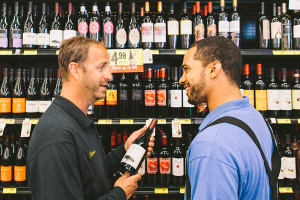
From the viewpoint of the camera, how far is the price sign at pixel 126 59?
2.15m

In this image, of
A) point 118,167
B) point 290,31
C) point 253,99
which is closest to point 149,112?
point 118,167

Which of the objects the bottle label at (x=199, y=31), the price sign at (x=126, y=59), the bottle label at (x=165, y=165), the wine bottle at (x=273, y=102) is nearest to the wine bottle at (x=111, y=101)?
the price sign at (x=126, y=59)

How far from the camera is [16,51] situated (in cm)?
214

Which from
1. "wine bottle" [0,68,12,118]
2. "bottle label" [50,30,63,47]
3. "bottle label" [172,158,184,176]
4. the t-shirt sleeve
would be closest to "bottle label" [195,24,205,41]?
"bottle label" [172,158,184,176]

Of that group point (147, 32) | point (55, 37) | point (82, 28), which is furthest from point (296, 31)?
point (55, 37)

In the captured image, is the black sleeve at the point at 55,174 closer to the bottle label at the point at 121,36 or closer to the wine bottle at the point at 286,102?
the bottle label at the point at 121,36

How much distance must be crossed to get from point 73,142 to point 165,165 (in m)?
1.29

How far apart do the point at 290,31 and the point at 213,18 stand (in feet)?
2.40

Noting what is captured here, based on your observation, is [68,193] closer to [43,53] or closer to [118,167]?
[118,167]

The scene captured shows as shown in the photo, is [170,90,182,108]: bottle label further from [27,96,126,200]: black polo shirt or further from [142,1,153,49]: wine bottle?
[27,96,126,200]: black polo shirt

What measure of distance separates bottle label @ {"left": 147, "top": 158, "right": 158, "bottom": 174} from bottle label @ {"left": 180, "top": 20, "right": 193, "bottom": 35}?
1.20 m

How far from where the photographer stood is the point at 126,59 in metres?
2.17

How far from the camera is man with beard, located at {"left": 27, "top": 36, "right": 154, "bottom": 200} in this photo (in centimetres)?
101

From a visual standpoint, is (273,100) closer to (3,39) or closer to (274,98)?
(274,98)
